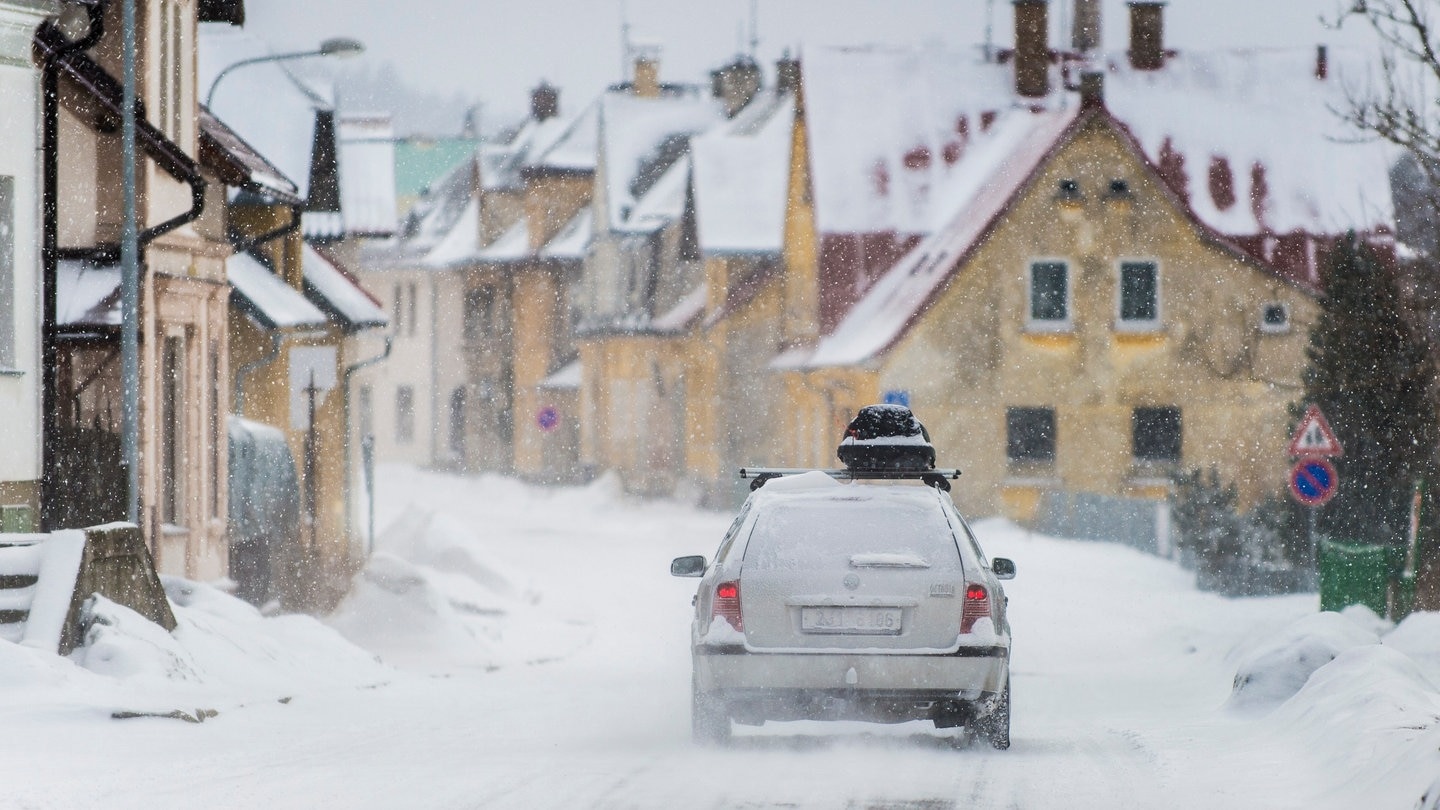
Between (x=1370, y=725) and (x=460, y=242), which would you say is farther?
(x=460, y=242)

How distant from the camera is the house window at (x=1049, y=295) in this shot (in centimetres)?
4541

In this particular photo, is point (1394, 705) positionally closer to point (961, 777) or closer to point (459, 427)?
point (961, 777)

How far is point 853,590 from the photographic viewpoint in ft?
38.2

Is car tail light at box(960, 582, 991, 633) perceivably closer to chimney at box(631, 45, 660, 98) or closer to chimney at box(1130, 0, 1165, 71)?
chimney at box(1130, 0, 1165, 71)

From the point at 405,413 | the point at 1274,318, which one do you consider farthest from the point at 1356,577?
the point at 405,413

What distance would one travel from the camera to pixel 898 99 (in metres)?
50.5

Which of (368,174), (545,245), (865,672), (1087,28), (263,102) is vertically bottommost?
(865,672)

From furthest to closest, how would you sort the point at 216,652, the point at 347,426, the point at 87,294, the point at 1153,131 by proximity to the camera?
the point at 1153,131 < the point at 347,426 < the point at 87,294 < the point at 216,652

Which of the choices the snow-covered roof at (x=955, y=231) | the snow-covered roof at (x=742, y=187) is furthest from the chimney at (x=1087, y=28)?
the snow-covered roof at (x=742, y=187)

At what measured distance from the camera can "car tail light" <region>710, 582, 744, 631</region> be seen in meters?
11.7

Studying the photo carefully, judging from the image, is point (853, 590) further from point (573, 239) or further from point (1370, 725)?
point (573, 239)

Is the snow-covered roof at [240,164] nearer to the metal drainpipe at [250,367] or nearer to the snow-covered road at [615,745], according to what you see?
the metal drainpipe at [250,367]

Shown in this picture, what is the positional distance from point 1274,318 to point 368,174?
17.9 metres

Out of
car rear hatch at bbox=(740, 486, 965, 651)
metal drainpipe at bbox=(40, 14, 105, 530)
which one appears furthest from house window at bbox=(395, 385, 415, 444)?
car rear hatch at bbox=(740, 486, 965, 651)
